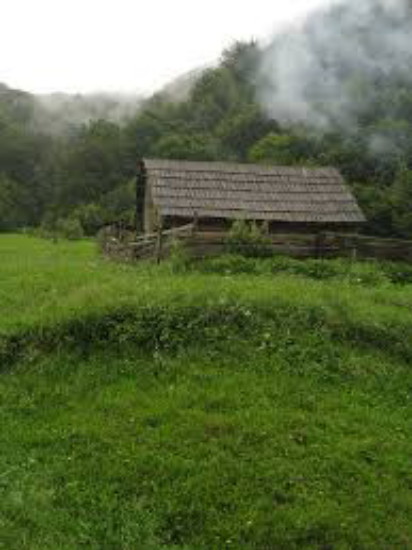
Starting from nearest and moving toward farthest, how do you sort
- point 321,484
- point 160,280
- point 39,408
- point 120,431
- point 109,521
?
1. point 109,521
2. point 321,484
3. point 120,431
4. point 39,408
5. point 160,280

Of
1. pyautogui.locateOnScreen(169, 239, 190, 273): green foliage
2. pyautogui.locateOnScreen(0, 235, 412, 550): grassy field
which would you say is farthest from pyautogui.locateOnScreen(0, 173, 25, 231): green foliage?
pyautogui.locateOnScreen(0, 235, 412, 550): grassy field

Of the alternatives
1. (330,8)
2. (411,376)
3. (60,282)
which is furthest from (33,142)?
(411,376)

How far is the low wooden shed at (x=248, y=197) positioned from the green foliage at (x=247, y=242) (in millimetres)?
5792

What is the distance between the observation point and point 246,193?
30.0 metres

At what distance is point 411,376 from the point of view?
1360 cm

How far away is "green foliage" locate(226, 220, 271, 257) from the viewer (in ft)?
73.6

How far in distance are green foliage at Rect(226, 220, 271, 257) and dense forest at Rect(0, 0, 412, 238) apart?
14.7 m

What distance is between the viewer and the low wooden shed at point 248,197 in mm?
28766

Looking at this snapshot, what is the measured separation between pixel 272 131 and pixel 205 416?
5238 cm

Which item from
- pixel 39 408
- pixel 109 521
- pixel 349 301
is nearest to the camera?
pixel 109 521

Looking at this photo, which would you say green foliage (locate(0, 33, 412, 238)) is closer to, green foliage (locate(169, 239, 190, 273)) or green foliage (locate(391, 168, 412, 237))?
green foliage (locate(391, 168, 412, 237))

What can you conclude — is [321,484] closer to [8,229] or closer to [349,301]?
[349,301]

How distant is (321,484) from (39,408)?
4.30 meters

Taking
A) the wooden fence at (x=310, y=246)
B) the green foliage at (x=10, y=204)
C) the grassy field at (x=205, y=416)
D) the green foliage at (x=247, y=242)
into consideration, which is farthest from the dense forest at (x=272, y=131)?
the grassy field at (x=205, y=416)
